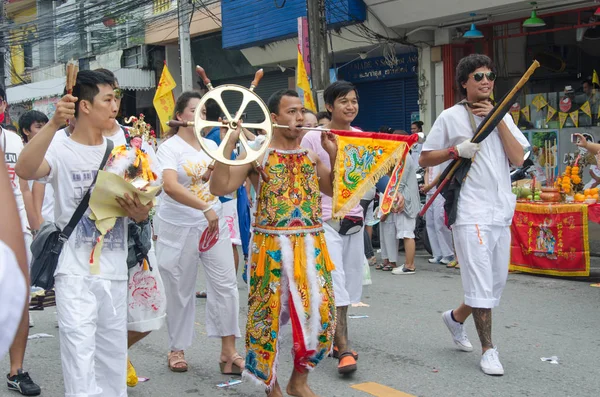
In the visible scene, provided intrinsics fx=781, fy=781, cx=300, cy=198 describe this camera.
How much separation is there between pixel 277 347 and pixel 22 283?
3331mm

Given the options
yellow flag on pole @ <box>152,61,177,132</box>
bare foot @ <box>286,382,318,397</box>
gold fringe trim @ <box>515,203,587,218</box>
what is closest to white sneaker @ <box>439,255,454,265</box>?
gold fringe trim @ <box>515,203,587,218</box>

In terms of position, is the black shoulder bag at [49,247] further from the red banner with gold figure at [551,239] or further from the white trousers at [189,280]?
the red banner with gold figure at [551,239]

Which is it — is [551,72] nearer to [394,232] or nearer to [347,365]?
[394,232]

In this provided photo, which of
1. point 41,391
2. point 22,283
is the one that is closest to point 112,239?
point 41,391

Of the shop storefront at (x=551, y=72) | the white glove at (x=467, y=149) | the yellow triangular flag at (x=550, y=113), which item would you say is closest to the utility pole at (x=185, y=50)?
the shop storefront at (x=551, y=72)

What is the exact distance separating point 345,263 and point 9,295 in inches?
184

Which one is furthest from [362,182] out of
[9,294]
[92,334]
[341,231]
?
[9,294]

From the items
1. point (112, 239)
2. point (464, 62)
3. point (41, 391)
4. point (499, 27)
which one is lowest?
point (41, 391)

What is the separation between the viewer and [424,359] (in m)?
5.69

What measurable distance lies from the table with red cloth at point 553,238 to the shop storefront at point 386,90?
7.47m

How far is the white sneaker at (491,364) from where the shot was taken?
5199 millimetres

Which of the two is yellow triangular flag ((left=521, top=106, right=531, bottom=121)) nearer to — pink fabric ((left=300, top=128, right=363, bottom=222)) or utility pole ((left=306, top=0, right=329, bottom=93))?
utility pole ((left=306, top=0, right=329, bottom=93))

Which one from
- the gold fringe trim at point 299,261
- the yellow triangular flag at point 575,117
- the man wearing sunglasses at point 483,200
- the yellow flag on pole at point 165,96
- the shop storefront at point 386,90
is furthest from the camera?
the shop storefront at point 386,90

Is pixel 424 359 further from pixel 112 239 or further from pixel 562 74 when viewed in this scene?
pixel 562 74
